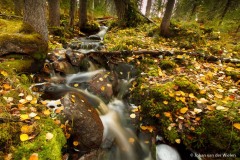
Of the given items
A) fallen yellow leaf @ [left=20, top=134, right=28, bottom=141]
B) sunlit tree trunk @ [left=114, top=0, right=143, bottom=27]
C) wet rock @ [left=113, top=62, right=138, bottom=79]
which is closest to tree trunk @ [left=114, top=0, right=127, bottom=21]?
sunlit tree trunk @ [left=114, top=0, right=143, bottom=27]

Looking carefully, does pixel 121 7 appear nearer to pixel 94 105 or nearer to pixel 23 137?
pixel 94 105

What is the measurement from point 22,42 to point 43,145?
2.99 meters

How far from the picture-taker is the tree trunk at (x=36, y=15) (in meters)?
4.54

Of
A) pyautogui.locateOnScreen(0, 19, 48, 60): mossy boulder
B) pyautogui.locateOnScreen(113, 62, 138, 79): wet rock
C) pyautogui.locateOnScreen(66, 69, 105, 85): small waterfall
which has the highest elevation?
pyautogui.locateOnScreen(0, 19, 48, 60): mossy boulder

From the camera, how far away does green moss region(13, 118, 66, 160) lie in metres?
2.06

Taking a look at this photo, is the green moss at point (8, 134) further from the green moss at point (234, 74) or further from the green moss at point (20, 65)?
the green moss at point (234, 74)

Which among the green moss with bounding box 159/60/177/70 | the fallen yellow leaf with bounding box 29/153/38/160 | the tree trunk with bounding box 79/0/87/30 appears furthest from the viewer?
the tree trunk with bounding box 79/0/87/30

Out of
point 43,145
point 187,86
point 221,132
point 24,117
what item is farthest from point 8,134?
point 187,86

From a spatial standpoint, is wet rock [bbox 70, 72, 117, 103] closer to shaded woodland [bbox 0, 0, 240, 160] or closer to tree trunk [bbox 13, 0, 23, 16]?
shaded woodland [bbox 0, 0, 240, 160]

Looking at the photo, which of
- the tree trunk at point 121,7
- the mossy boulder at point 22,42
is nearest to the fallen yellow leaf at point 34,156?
the mossy boulder at point 22,42

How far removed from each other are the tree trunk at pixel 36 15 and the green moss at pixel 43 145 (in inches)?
127

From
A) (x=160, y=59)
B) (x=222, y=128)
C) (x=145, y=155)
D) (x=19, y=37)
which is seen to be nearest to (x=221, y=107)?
(x=222, y=128)

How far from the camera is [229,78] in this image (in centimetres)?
462

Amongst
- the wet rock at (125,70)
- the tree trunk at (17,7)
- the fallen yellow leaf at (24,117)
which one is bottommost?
the wet rock at (125,70)
